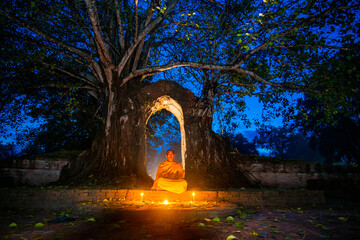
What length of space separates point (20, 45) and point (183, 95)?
761cm

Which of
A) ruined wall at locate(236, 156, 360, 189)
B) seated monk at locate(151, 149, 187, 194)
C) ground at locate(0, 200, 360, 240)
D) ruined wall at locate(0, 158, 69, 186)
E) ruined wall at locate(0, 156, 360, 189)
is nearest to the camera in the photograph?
ground at locate(0, 200, 360, 240)

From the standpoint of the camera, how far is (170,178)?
645 cm

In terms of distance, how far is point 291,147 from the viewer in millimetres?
60875

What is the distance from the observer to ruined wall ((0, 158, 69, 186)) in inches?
319

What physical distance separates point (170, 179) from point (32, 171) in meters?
6.46

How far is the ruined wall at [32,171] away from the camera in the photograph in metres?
8.10

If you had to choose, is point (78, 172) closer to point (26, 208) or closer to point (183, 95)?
point (26, 208)

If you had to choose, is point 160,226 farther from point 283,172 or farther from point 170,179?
point 283,172

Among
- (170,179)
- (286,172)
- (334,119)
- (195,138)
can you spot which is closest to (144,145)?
(195,138)

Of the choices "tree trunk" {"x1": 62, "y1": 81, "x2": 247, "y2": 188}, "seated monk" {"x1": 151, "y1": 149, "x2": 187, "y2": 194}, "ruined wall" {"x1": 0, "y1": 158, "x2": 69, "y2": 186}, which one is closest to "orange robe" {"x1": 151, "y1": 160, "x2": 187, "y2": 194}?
"seated monk" {"x1": 151, "y1": 149, "x2": 187, "y2": 194}

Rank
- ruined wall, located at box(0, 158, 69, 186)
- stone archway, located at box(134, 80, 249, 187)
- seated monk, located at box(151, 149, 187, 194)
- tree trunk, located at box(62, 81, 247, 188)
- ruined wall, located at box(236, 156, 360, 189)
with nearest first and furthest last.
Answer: seated monk, located at box(151, 149, 187, 194), tree trunk, located at box(62, 81, 247, 188), ruined wall, located at box(0, 158, 69, 186), stone archway, located at box(134, 80, 249, 187), ruined wall, located at box(236, 156, 360, 189)

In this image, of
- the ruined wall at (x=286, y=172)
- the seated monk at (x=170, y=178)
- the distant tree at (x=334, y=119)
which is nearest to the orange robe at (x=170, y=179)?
the seated monk at (x=170, y=178)

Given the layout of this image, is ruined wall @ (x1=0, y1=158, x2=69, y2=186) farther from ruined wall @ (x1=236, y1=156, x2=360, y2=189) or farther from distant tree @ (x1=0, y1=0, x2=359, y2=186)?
ruined wall @ (x1=236, y1=156, x2=360, y2=189)

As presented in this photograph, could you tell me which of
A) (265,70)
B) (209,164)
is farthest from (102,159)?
(265,70)
